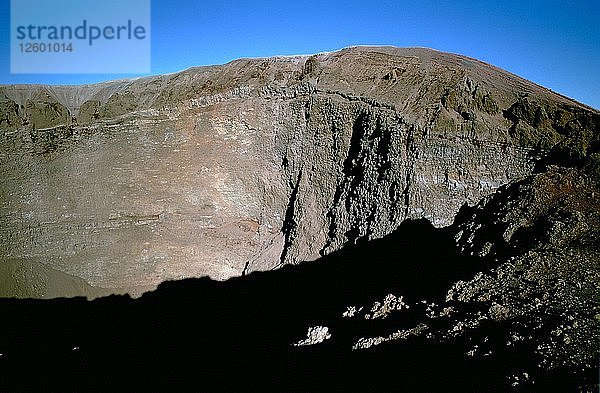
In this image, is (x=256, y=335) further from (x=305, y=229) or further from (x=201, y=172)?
(x=201, y=172)

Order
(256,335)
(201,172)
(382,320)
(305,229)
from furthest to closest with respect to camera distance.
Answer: (201,172) → (305,229) → (256,335) → (382,320)

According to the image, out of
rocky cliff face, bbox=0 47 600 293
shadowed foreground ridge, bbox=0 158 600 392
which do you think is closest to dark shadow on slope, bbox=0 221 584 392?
shadowed foreground ridge, bbox=0 158 600 392

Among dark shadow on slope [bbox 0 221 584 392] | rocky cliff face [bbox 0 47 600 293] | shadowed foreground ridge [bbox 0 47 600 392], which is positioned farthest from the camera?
rocky cliff face [bbox 0 47 600 293]

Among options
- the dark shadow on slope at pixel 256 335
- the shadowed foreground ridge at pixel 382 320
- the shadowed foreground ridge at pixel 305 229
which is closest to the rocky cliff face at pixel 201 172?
the shadowed foreground ridge at pixel 305 229

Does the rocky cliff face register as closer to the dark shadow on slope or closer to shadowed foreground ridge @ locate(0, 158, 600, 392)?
the dark shadow on slope

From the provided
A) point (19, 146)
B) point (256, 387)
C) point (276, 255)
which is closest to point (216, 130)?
point (276, 255)

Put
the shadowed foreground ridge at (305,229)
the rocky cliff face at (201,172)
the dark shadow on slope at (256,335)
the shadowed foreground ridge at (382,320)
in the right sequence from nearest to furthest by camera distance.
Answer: the shadowed foreground ridge at (382,320) → the dark shadow on slope at (256,335) → the shadowed foreground ridge at (305,229) → the rocky cliff face at (201,172)

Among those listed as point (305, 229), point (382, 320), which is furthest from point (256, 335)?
point (382, 320)

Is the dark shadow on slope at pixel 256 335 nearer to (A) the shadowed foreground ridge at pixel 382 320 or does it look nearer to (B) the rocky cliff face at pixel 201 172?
(A) the shadowed foreground ridge at pixel 382 320
